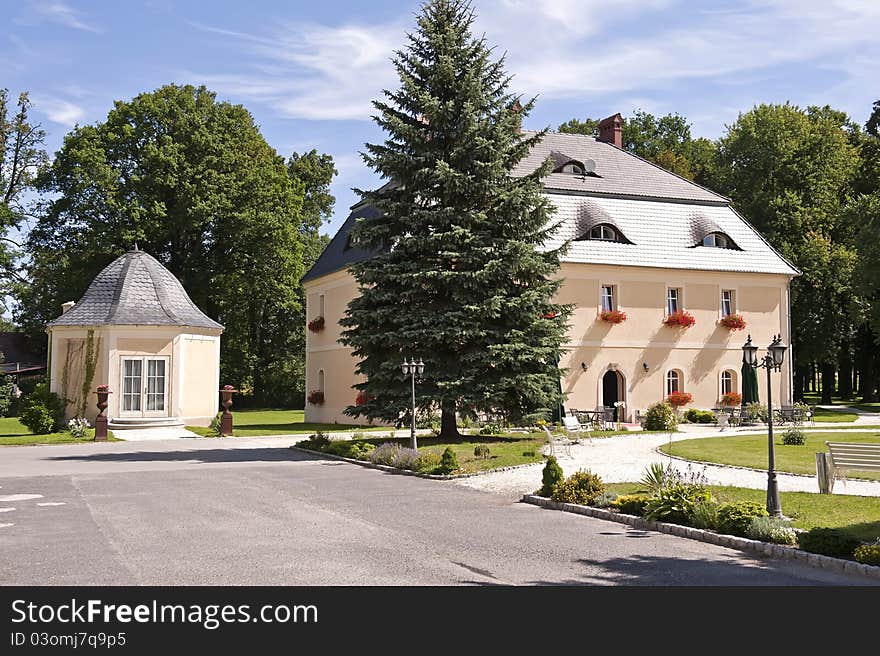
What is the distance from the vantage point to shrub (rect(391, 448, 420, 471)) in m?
18.0

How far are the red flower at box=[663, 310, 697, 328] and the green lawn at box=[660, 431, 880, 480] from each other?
8647mm

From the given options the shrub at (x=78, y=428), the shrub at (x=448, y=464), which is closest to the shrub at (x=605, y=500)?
the shrub at (x=448, y=464)

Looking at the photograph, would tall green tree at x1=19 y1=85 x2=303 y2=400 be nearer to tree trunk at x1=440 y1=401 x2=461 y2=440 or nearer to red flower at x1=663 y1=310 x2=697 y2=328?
red flower at x1=663 y1=310 x2=697 y2=328

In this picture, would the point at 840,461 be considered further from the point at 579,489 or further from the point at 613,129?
the point at 613,129

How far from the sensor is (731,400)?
113 feet

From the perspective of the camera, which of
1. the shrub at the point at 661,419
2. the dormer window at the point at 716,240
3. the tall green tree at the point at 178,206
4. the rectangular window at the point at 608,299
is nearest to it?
the shrub at the point at 661,419

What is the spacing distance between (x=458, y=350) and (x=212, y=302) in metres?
29.2

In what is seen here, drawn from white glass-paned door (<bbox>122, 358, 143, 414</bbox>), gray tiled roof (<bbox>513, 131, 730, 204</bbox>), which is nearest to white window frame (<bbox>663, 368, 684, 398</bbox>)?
gray tiled roof (<bbox>513, 131, 730, 204</bbox>)

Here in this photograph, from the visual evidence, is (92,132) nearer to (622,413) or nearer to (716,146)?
(622,413)

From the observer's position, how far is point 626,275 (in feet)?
110

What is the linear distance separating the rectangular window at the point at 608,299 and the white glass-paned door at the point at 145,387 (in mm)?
16969

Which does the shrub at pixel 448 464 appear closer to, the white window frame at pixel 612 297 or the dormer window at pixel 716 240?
the white window frame at pixel 612 297

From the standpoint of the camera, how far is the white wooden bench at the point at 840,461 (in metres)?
12.7
